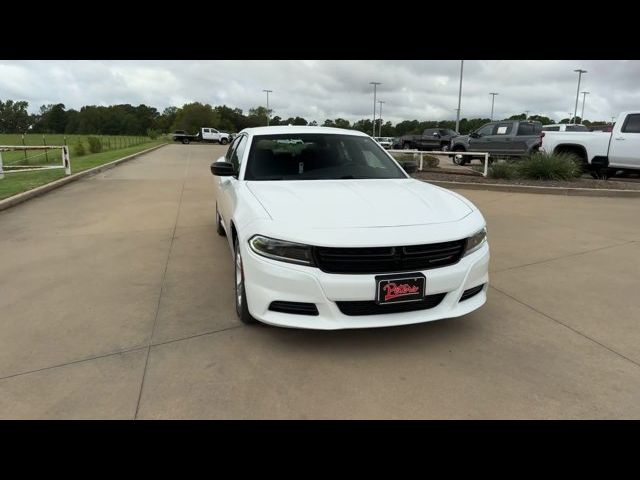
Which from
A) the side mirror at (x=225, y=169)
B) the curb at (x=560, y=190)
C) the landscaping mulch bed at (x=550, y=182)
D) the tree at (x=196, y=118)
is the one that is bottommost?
the curb at (x=560, y=190)

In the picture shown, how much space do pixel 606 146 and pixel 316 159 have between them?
425 inches

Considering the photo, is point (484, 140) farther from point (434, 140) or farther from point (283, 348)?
point (283, 348)

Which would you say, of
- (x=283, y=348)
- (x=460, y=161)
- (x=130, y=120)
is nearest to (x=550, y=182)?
(x=460, y=161)

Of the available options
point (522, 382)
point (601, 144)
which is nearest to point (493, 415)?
point (522, 382)

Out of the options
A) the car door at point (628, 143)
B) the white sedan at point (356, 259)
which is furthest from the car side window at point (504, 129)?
the white sedan at point (356, 259)

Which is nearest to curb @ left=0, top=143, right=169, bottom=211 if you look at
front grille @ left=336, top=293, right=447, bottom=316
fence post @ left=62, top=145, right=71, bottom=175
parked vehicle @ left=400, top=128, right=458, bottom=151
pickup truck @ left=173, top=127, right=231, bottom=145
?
fence post @ left=62, top=145, right=71, bottom=175

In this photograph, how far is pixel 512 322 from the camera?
3.70m

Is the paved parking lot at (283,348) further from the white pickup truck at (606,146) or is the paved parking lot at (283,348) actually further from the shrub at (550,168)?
the white pickup truck at (606,146)

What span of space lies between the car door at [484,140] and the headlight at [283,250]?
16456mm

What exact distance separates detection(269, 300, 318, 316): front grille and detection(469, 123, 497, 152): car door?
16518 mm

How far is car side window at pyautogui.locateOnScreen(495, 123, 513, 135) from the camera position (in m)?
17.2

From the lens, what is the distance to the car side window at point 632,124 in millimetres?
11672

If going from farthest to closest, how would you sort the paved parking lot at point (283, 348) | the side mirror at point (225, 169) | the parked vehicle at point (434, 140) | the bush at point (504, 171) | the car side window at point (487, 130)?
the parked vehicle at point (434, 140)
the car side window at point (487, 130)
the bush at point (504, 171)
the side mirror at point (225, 169)
the paved parking lot at point (283, 348)

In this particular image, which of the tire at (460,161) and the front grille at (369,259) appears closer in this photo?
the front grille at (369,259)
